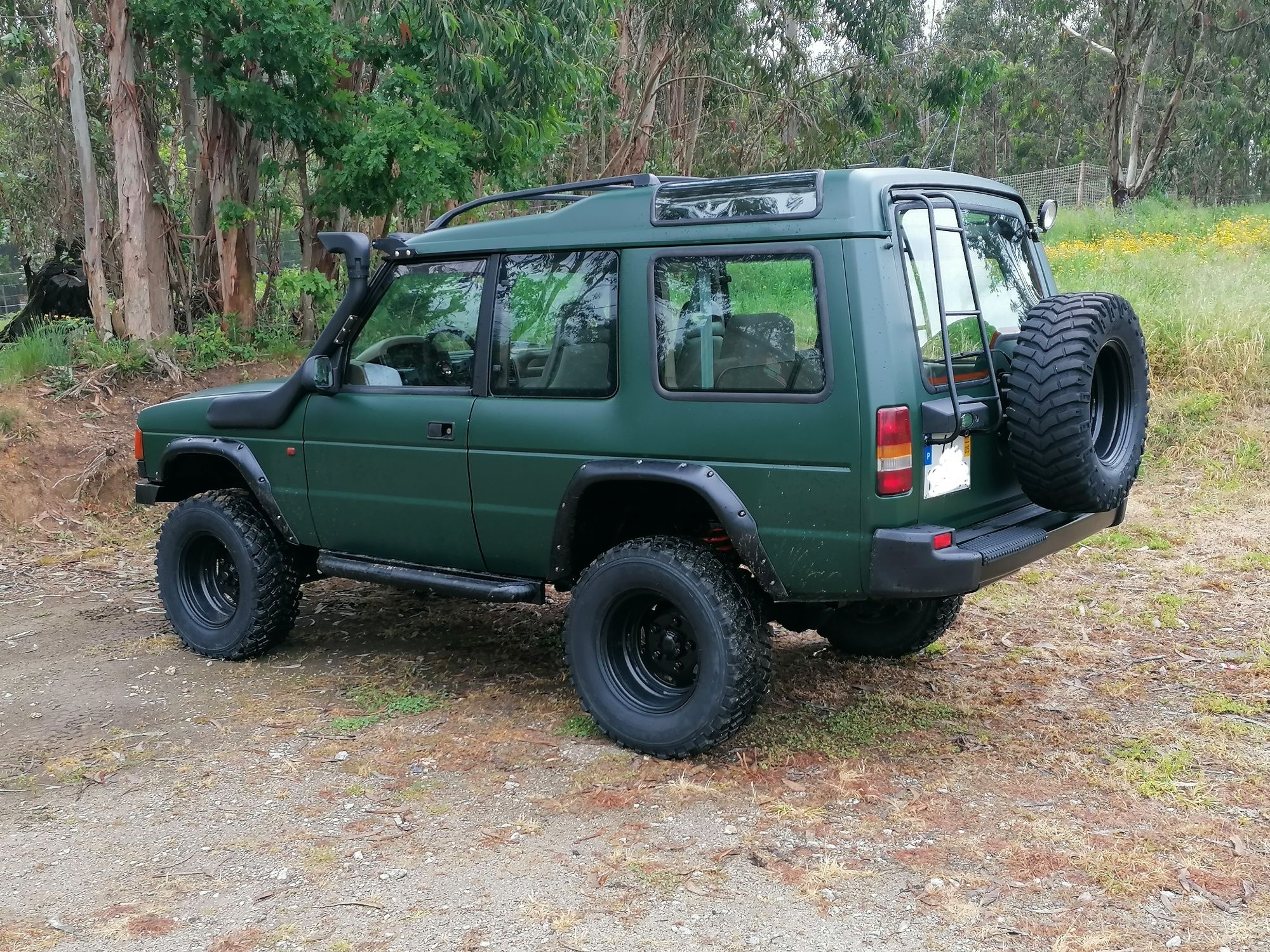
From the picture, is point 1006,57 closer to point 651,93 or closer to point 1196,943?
point 651,93

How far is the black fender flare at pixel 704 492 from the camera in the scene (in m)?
3.91

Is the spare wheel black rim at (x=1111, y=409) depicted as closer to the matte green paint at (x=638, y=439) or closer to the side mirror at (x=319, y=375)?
the matte green paint at (x=638, y=439)

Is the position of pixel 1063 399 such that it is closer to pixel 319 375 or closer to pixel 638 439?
pixel 638 439

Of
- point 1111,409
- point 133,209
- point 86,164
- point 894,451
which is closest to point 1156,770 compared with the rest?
point 1111,409

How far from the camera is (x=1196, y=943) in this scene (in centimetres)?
296

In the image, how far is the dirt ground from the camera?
3182 millimetres

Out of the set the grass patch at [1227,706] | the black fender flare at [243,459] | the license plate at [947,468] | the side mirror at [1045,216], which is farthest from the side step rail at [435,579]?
the grass patch at [1227,706]

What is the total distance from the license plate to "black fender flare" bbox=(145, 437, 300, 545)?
2956 millimetres

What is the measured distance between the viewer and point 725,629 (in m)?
3.99

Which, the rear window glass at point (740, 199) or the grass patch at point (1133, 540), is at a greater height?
the rear window glass at point (740, 199)

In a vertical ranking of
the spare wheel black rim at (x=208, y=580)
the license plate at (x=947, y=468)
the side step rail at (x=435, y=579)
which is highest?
the license plate at (x=947, y=468)

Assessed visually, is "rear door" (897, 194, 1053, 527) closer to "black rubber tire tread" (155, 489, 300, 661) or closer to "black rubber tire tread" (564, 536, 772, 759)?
"black rubber tire tread" (564, 536, 772, 759)

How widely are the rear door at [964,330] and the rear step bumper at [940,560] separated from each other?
0.37 ft

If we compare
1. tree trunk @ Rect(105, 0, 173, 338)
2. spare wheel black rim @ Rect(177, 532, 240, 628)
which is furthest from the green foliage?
spare wheel black rim @ Rect(177, 532, 240, 628)
